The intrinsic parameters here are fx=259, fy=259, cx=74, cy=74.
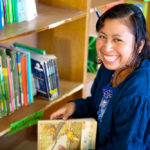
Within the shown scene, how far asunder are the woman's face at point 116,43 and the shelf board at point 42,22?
10.5 inches

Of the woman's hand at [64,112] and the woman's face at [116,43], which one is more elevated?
the woman's face at [116,43]

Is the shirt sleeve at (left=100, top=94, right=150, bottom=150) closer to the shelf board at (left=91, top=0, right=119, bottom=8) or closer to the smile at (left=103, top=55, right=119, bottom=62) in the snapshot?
the smile at (left=103, top=55, right=119, bottom=62)

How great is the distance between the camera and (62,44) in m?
1.69

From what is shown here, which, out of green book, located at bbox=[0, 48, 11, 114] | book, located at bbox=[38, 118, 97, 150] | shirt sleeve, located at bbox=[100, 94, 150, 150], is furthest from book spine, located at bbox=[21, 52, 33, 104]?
shirt sleeve, located at bbox=[100, 94, 150, 150]

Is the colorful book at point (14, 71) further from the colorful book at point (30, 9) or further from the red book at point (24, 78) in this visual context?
the colorful book at point (30, 9)

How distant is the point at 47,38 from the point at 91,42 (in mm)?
398

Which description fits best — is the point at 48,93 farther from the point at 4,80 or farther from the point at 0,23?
the point at 0,23

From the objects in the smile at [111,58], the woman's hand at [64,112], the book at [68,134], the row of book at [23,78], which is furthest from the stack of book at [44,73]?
the smile at [111,58]

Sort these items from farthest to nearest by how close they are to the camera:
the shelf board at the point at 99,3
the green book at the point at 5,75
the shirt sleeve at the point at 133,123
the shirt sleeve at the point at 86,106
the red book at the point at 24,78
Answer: the shelf board at the point at 99,3 < the shirt sleeve at the point at 86,106 < the red book at the point at 24,78 < the green book at the point at 5,75 < the shirt sleeve at the point at 133,123

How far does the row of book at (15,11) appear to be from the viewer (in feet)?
3.86

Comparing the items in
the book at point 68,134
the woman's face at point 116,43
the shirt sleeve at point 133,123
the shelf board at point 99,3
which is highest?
the shelf board at point 99,3

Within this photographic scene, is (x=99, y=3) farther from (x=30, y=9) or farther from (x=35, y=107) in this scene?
(x=35, y=107)

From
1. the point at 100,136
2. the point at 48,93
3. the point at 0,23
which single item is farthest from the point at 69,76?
the point at 0,23

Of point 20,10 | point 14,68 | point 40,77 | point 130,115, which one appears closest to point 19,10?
point 20,10
